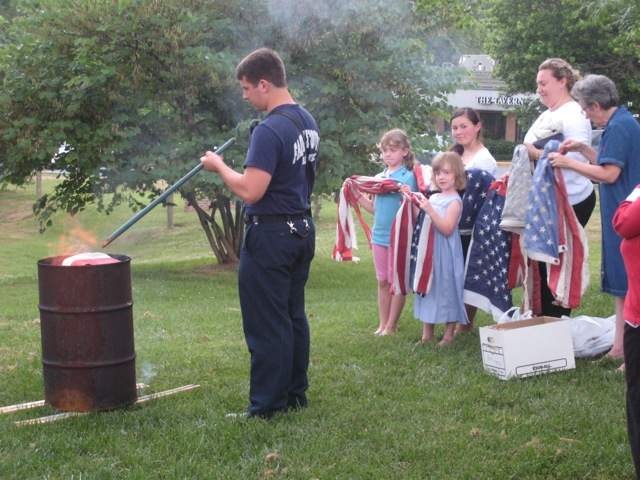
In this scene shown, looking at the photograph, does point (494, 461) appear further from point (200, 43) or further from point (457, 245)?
point (200, 43)

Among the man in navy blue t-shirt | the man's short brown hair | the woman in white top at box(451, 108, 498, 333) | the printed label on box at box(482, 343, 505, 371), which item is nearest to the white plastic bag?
the printed label on box at box(482, 343, 505, 371)

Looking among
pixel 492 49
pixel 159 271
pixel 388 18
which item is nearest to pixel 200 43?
pixel 388 18

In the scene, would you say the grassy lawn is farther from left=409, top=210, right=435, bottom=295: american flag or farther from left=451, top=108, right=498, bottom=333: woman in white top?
left=451, top=108, right=498, bottom=333: woman in white top

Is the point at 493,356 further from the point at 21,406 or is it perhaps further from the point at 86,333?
the point at 21,406

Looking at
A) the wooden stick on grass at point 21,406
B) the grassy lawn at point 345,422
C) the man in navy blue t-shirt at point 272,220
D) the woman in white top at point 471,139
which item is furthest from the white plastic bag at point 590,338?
the wooden stick on grass at point 21,406

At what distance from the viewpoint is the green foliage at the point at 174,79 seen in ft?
38.3

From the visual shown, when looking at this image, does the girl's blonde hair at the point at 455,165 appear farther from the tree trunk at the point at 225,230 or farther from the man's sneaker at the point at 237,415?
the tree trunk at the point at 225,230

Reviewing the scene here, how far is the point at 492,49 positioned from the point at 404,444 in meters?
19.8

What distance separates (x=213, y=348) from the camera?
22.5ft

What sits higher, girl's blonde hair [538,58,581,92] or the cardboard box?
girl's blonde hair [538,58,581,92]

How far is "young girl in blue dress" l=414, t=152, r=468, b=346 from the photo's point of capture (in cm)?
631

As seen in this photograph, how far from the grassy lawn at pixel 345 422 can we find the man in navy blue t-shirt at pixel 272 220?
299mm

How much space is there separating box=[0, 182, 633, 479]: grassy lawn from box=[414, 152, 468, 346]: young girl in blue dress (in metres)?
0.29

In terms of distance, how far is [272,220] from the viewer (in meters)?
4.62
